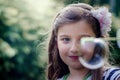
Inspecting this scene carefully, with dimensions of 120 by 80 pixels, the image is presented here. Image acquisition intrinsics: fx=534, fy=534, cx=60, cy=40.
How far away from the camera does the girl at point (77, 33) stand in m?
1.80

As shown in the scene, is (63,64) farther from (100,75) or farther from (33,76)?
(33,76)

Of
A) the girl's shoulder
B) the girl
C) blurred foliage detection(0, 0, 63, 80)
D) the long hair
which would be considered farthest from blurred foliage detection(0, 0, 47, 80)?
the girl's shoulder

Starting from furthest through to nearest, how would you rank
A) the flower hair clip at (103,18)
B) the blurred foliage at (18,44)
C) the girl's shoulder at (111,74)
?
the blurred foliage at (18,44) → the flower hair clip at (103,18) → the girl's shoulder at (111,74)

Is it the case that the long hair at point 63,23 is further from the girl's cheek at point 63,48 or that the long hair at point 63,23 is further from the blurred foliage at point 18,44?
the blurred foliage at point 18,44

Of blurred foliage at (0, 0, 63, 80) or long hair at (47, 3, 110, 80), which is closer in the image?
long hair at (47, 3, 110, 80)

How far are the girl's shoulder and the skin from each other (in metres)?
0.08

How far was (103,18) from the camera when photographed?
6.22 ft

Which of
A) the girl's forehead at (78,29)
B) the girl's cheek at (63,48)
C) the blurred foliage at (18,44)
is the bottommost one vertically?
the blurred foliage at (18,44)

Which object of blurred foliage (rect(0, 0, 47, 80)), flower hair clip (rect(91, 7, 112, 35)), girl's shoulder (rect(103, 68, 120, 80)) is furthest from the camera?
blurred foliage (rect(0, 0, 47, 80))

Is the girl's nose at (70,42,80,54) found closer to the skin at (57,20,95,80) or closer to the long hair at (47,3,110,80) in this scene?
the skin at (57,20,95,80)

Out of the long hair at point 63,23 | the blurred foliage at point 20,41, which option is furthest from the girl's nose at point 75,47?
the blurred foliage at point 20,41

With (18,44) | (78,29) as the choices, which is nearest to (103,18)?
(78,29)

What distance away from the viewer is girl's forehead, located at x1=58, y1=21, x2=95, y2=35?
181 cm

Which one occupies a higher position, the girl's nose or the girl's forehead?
the girl's forehead
